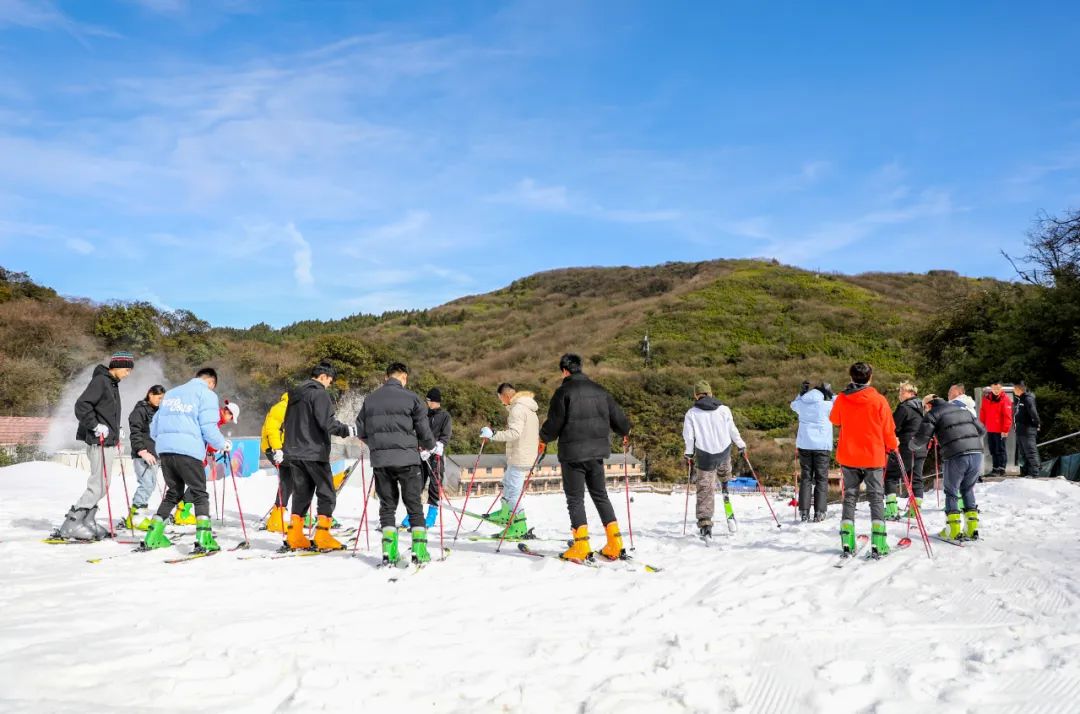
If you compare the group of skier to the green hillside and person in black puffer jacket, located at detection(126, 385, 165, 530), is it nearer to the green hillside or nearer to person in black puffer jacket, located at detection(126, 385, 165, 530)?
person in black puffer jacket, located at detection(126, 385, 165, 530)

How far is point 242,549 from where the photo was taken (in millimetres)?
8156

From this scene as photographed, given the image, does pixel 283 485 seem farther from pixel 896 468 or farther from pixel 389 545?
pixel 896 468

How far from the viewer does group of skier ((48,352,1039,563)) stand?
716 cm

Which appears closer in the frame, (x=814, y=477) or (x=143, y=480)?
(x=143, y=480)

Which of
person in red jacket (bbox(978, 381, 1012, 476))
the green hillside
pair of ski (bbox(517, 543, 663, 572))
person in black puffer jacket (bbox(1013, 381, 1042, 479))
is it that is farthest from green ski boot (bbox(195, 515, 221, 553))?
the green hillside

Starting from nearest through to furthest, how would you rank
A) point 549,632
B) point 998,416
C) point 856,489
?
1. point 549,632
2. point 856,489
3. point 998,416

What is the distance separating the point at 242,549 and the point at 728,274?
237 ft

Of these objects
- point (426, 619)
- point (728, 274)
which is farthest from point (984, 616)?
point (728, 274)

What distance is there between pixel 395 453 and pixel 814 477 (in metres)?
6.16

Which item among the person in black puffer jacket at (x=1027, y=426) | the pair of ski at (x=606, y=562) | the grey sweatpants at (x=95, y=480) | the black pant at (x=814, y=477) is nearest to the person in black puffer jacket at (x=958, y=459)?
the black pant at (x=814, y=477)

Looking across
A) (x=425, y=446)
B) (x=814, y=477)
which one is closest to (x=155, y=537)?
(x=425, y=446)

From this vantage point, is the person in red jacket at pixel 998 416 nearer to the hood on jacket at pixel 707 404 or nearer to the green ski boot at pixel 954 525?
the green ski boot at pixel 954 525

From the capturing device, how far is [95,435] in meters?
8.08

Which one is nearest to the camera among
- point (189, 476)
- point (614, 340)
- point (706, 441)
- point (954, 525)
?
point (189, 476)
